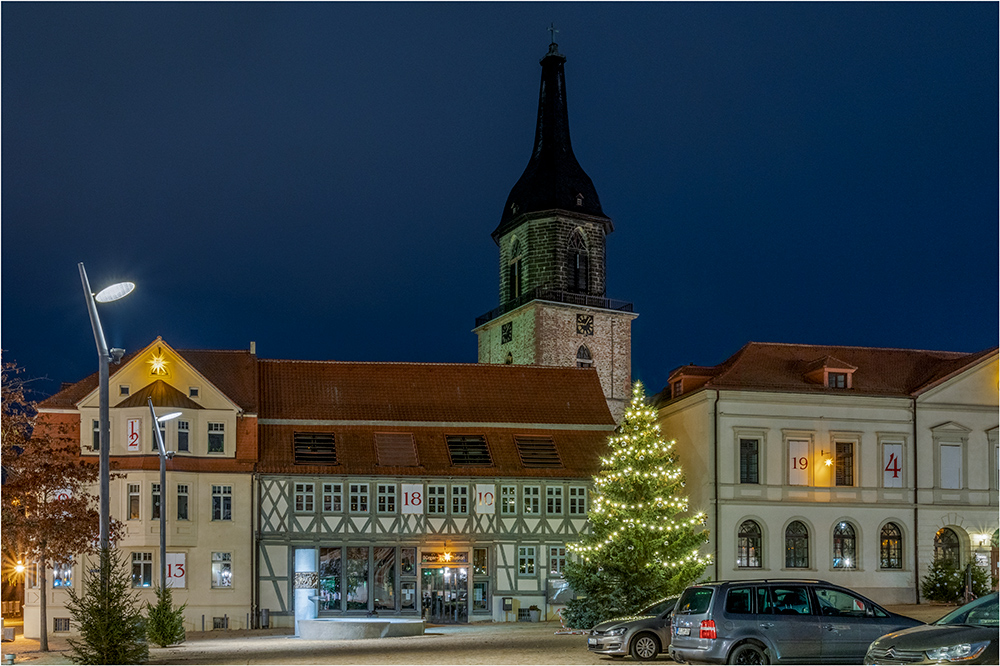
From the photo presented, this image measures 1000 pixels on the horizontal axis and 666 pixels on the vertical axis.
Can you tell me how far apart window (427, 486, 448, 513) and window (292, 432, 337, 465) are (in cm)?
354

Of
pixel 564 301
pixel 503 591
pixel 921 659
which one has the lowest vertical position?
pixel 503 591

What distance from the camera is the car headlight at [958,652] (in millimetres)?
17766

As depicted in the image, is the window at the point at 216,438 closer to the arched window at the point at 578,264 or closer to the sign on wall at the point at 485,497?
the sign on wall at the point at 485,497

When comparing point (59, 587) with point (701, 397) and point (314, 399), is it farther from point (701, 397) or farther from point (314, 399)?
point (701, 397)

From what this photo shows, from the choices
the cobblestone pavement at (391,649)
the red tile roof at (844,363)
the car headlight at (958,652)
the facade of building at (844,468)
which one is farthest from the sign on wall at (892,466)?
the car headlight at (958,652)

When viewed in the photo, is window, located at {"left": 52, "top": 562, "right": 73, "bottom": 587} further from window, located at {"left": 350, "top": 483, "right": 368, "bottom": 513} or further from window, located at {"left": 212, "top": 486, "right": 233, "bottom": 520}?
window, located at {"left": 350, "top": 483, "right": 368, "bottom": 513}

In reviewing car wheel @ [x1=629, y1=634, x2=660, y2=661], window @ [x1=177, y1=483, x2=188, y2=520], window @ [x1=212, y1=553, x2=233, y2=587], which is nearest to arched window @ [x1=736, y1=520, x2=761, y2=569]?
window @ [x1=212, y1=553, x2=233, y2=587]

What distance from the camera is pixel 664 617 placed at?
28016 mm

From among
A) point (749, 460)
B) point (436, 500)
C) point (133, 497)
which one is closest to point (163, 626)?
point (133, 497)

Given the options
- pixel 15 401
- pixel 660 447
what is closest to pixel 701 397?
pixel 660 447

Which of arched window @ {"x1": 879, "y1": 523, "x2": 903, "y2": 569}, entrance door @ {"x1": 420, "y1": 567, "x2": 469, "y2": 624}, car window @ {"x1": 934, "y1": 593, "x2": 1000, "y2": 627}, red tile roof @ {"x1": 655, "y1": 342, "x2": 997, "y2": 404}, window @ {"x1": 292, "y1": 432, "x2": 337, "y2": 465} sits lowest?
entrance door @ {"x1": 420, "y1": 567, "x2": 469, "y2": 624}

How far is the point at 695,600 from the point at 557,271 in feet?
157

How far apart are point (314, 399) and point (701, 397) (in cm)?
1447

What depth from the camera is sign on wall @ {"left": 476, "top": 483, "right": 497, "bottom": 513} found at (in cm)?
4928
